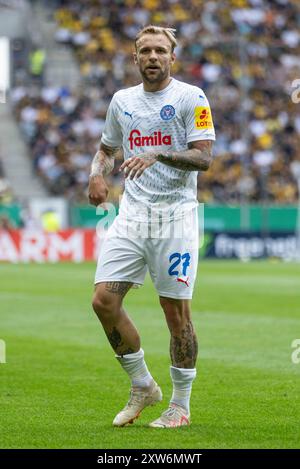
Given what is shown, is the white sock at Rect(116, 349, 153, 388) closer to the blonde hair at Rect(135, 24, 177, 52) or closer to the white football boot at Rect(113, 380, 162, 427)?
the white football boot at Rect(113, 380, 162, 427)

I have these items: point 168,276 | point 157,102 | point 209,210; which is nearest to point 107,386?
point 168,276

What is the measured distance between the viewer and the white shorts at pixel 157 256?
25.2 feet

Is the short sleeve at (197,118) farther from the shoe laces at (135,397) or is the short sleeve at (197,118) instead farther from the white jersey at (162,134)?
the shoe laces at (135,397)

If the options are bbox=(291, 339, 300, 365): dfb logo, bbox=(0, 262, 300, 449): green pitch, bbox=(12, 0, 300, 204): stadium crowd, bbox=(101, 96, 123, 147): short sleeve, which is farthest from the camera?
bbox=(12, 0, 300, 204): stadium crowd

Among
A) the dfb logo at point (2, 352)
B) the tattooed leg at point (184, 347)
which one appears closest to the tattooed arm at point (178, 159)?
the tattooed leg at point (184, 347)

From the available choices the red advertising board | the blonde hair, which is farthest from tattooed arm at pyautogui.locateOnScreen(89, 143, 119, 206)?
the red advertising board

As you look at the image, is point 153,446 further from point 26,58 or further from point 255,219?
point 26,58

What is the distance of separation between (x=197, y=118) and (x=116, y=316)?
143 cm

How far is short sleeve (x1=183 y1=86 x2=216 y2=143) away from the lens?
754cm

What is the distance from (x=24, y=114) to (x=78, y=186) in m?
3.29

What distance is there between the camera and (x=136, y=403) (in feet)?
25.7

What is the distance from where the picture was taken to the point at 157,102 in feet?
25.2

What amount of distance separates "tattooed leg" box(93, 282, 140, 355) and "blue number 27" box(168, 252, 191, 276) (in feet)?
1.02

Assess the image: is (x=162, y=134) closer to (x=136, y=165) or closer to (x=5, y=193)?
(x=136, y=165)
